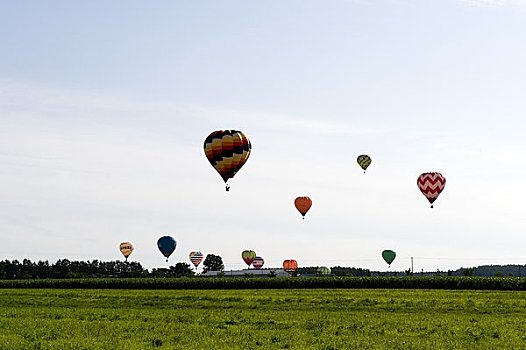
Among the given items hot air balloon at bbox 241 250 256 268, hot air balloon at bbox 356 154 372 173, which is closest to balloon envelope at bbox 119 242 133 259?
hot air balloon at bbox 241 250 256 268

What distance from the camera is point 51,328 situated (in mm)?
35500

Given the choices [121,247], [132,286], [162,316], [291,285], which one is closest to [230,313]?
[162,316]

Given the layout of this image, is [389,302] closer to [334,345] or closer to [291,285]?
[334,345]

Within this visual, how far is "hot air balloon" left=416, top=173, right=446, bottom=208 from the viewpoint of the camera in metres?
91.6

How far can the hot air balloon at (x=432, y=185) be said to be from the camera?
→ 91625 millimetres

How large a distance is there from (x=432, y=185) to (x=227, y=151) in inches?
1115

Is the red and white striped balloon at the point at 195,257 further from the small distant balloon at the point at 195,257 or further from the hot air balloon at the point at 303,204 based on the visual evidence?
the hot air balloon at the point at 303,204

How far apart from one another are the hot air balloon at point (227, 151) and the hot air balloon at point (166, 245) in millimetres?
→ 61821

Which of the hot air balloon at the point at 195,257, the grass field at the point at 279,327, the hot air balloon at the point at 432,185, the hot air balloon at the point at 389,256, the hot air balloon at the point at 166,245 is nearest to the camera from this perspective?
the grass field at the point at 279,327

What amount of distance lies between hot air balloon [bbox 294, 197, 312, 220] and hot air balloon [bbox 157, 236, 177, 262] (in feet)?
102

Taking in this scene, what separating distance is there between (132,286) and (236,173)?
33.1 m

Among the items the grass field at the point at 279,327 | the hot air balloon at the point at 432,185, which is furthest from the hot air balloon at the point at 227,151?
the hot air balloon at the point at 432,185

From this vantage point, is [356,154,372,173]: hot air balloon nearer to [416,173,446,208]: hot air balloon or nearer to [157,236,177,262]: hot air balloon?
[416,173,446,208]: hot air balloon

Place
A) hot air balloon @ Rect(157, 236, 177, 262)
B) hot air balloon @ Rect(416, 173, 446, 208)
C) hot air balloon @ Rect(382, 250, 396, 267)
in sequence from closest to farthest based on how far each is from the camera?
1. hot air balloon @ Rect(416, 173, 446, 208)
2. hot air balloon @ Rect(157, 236, 177, 262)
3. hot air balloon @ Rect(382, 250, 396, 267)
